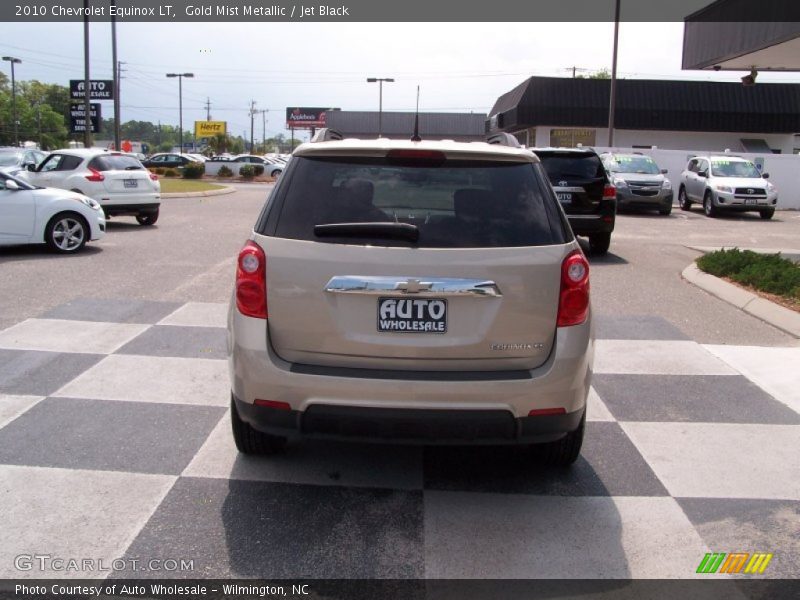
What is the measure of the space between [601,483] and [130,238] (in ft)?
39.5

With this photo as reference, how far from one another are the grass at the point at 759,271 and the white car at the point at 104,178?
11016mm

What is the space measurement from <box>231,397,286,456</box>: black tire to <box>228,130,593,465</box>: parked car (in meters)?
0.51

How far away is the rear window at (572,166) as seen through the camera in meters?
13.2

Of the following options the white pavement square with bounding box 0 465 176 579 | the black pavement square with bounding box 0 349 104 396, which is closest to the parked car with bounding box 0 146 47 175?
A: the black pavement square with bounding box 0 349 104 396

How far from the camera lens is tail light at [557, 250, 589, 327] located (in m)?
3.83

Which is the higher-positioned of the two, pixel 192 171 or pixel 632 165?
pixel 632 165

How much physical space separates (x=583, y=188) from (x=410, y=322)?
10085mm

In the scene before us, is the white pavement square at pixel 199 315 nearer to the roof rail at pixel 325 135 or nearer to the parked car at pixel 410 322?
the roof rail at pixel 325 135

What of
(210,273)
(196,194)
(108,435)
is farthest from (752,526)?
(196,194)

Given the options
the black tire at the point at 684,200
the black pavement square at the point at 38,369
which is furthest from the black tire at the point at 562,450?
the black tire at the point at 684,200

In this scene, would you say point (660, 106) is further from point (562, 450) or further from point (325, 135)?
point (562, 450)

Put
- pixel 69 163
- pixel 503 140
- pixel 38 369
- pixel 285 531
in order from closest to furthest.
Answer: pixel 285 531, pixel 503 140, pixel 38 369, pixel 69 163

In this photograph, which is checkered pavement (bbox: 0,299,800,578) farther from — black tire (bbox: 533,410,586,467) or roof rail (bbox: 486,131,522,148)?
roof rail (bbox: 486,131,522,148)

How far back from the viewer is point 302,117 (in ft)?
341
